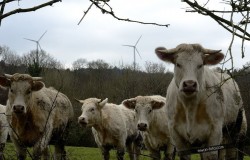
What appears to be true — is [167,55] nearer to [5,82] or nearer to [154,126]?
[5,82]

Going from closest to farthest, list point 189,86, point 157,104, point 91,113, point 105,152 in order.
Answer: point 189,86 < point 157,104 < point 105,152 < point 91,113

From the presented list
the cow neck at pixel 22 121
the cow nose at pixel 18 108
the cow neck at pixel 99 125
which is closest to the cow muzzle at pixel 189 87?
the cow nose at pixel 18 108

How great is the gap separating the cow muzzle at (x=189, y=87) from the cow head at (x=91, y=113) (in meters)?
8.11

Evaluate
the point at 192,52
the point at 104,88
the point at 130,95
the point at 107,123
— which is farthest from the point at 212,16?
the point at 104,88

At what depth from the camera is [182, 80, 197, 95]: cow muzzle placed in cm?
675

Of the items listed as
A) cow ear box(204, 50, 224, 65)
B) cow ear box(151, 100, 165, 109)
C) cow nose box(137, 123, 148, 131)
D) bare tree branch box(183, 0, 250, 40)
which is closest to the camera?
bare tree branch box(183, 0, 250, 40)

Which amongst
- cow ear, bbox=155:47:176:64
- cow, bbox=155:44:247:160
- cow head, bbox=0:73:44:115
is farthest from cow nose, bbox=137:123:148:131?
cow ear, bbox=155:47:176:64

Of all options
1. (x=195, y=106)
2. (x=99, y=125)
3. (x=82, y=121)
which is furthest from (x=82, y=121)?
(x=195, y=106)

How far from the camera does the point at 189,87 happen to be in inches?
265

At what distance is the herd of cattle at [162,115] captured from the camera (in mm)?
7348

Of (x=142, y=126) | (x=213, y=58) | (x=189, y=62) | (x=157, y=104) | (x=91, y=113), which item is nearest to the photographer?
(x=189, y=62)

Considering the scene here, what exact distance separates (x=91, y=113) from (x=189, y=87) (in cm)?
891

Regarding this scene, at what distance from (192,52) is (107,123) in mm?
8269

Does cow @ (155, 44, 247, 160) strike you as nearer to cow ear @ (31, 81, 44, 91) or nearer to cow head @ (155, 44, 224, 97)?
cow head @ (155, 44, 224, 97)
